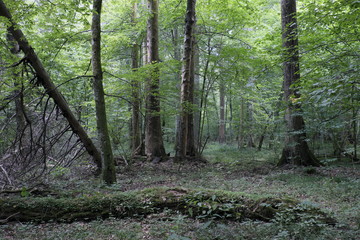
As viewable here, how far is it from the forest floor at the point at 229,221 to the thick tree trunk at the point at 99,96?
48 cm

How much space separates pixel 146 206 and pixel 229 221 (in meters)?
1.40

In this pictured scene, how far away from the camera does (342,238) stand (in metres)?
3.13

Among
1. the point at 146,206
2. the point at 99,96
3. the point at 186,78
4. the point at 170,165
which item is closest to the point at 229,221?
the point at 146,206

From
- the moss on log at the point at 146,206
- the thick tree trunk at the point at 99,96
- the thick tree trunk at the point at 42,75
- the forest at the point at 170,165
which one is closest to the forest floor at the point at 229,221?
the forest at the point at 170,165

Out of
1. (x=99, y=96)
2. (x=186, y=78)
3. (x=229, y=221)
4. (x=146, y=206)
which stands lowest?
(x=229, y=221)

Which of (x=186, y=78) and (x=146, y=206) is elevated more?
(x=186, y=78)

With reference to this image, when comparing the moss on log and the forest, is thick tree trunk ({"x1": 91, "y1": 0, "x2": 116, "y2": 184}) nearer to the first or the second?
the forest

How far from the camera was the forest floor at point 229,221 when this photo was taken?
134 inches

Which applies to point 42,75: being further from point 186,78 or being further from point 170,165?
point 170,165

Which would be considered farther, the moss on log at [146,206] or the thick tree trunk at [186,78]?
the thick tree trunk at [186,78]

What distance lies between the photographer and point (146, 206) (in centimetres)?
436

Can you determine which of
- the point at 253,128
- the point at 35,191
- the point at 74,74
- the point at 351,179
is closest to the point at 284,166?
the point at 351,179

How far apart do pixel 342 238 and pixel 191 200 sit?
216cm

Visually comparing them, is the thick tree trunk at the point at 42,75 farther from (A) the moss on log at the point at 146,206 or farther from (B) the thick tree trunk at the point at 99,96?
(A) the moss on log at the point at 146,206
